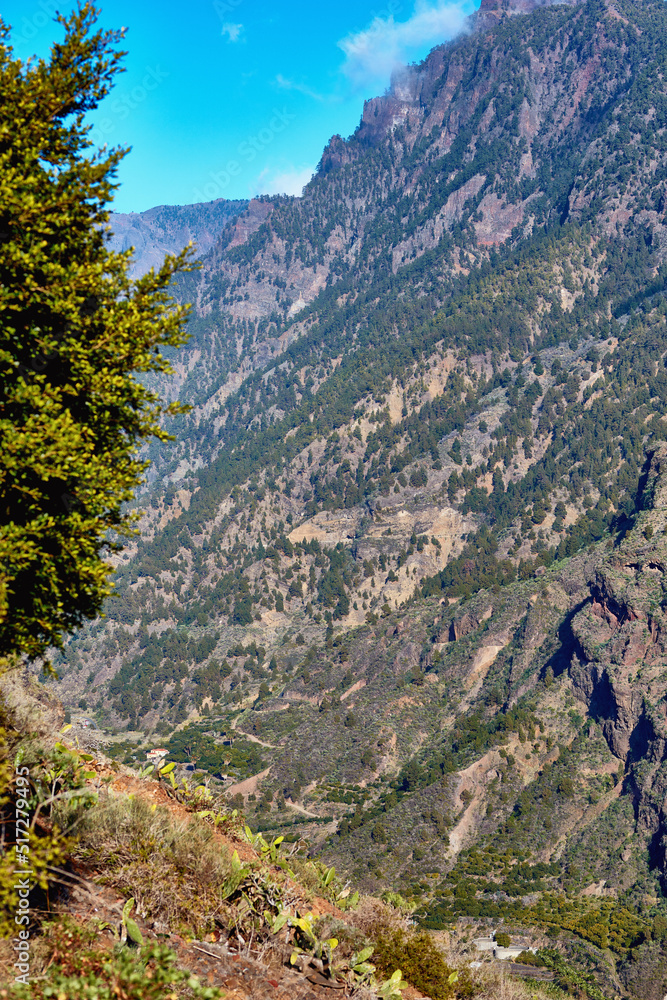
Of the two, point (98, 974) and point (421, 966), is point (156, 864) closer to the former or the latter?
point (98, 974)

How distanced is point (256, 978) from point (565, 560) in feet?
541

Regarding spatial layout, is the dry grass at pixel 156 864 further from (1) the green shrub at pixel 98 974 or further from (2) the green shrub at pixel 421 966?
(2) the green shrub at pixel 421 966

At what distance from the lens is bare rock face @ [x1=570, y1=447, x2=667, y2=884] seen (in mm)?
100125

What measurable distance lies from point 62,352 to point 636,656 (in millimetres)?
121153

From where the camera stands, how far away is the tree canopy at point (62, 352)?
36.5 ft

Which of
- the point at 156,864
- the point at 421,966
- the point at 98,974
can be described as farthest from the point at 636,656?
the point at 98,974

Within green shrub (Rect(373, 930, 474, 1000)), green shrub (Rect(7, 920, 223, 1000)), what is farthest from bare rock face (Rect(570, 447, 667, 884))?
green shrub (Rect(7, 920, 223, 1000))

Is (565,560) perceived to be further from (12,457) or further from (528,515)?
(12,457)

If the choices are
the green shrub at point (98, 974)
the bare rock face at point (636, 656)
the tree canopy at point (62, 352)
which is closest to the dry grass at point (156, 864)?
the green shrub at point (98, 974)

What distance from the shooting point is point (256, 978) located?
11.4m

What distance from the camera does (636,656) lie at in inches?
4604

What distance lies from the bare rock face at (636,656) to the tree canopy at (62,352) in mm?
99624

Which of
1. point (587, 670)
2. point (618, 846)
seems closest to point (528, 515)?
point (587, 670)

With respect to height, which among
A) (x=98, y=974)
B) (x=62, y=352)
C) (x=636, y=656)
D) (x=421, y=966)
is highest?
(x=62, y=352)
